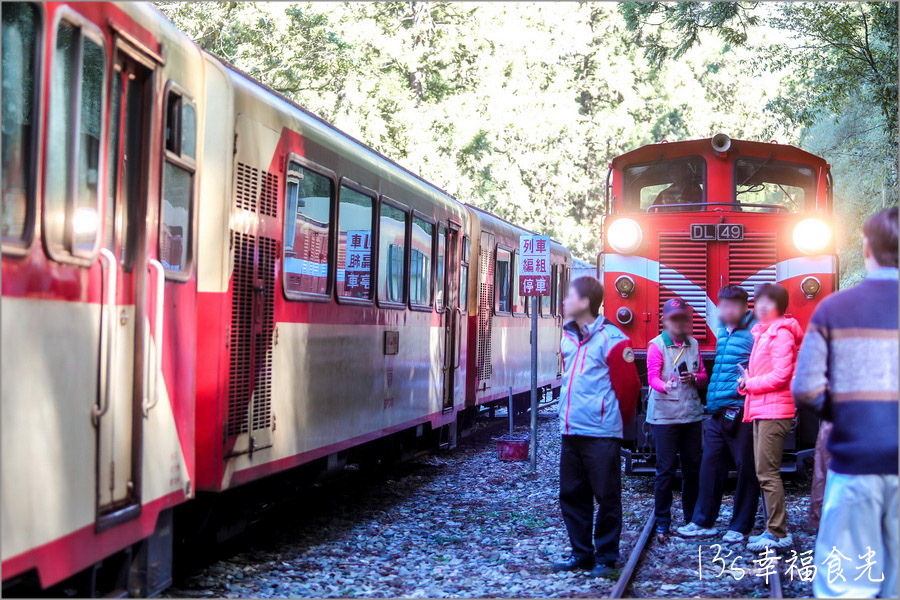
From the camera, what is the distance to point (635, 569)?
6938 millimetres

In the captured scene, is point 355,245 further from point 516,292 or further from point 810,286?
point 516,292

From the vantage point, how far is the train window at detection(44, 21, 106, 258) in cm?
396

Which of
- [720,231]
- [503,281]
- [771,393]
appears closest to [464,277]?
Answer: [503,281]

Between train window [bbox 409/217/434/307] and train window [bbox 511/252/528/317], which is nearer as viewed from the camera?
train window [bbox 409/217/434/307]

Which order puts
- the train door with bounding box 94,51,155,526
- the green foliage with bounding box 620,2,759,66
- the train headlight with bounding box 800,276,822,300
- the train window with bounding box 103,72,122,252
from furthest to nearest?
1. the green foliage with bounding box 620,2,759,66
2. the train headlight with bounding box 800,276,822,300
3. the train window with bounding box 103,72,122,252
4. the train door with bounding box 94,51,155,526

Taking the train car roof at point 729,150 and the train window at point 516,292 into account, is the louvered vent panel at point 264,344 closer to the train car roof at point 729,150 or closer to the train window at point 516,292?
the train car roof at point 729,150

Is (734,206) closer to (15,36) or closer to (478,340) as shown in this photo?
(478,340)

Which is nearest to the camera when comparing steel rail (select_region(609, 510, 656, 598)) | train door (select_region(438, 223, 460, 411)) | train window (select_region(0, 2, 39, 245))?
train window (select_region(0, 2, 39, 245))

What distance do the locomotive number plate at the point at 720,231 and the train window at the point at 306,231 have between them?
423cm

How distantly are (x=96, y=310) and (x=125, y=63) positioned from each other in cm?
120

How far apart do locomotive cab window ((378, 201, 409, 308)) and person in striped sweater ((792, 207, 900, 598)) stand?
5.53m

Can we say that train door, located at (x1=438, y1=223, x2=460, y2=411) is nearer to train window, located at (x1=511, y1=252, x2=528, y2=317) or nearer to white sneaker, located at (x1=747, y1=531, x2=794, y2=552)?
train window, located at (x1=511, y1=252, x2=528, y2=317)

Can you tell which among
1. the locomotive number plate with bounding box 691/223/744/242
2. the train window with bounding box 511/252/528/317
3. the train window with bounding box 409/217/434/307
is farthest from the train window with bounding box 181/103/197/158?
the train window with bounding box 511/252/528/317

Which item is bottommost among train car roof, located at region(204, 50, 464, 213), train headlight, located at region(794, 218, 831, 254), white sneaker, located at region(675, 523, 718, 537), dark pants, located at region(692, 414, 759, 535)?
white sneaker, located at region(675, 523, 718, 537)
